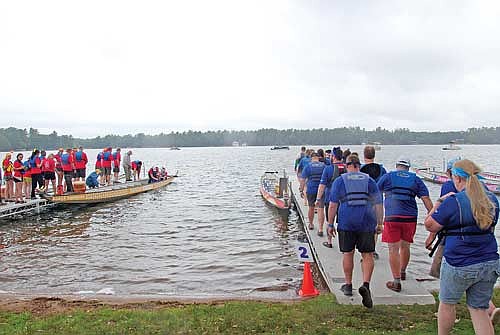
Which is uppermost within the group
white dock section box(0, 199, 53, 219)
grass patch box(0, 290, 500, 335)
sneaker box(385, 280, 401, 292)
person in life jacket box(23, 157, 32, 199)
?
person in life jacket box(23, 157, 32, 199)

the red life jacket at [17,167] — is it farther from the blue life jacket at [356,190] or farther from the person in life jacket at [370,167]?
the blue life jacket at [356,190]

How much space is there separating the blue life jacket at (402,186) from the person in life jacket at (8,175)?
1569 centimetres

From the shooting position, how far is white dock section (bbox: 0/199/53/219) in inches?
646

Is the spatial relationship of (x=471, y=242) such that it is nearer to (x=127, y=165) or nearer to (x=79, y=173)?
(x=79, y=173)

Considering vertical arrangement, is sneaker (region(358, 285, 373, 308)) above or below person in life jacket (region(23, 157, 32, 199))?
below

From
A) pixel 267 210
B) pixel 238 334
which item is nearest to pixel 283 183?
pixel 267 210

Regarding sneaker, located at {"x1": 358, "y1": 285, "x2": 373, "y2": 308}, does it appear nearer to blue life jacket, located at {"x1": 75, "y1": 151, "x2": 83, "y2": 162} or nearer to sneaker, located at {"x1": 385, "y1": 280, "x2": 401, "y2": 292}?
sneaker, located at {"x1": 385, "y1": 280, "x2": 401, "y2": 292}

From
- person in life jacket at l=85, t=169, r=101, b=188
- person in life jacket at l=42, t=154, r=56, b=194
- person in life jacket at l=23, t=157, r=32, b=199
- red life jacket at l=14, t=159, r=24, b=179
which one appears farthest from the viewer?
person in life jacket at l=85, t=169, r=101, b=188

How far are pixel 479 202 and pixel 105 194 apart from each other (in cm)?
2130

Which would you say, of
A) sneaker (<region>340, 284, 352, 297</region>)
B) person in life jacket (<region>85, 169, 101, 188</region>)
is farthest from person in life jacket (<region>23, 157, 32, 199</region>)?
sneaker (<region>340, 284, 352, 297</region>)

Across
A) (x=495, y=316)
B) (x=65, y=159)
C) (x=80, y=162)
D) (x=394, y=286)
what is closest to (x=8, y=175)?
(x=65, y=159)

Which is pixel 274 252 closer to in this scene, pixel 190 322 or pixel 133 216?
pixel 190 322

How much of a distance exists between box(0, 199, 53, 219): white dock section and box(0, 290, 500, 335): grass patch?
38.4 ft

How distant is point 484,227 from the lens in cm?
374
